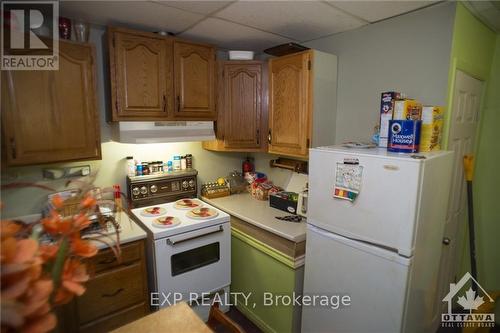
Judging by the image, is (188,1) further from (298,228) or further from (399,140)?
(298,228)

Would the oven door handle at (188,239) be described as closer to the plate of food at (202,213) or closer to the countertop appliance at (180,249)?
the countertop appliance at (180,249)

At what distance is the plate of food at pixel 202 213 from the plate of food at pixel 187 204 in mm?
92

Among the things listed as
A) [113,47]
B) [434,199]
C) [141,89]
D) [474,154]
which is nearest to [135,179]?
[141,89]

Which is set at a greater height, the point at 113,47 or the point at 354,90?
the point at 113,47

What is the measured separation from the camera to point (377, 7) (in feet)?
5.33

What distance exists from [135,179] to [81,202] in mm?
1652

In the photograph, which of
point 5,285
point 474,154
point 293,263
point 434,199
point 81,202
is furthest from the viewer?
point 474,154

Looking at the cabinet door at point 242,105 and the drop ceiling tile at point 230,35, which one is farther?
the cabinet door at point 242,105

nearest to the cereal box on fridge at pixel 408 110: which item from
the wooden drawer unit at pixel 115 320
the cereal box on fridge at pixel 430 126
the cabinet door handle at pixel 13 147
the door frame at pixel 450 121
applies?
the cereal box on fridge at pixel 430 126

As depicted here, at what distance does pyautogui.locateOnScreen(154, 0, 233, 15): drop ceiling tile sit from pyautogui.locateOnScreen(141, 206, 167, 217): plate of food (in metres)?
1.44

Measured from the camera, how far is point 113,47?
1821mm

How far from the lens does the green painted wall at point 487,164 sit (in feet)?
6.09

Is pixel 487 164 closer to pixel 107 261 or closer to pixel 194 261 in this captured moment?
pixel 194 261

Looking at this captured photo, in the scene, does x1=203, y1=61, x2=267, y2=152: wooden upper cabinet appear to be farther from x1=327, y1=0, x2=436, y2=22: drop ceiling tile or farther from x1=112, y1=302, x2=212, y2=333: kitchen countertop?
x1=112, y1=302, x2=212, y2=333: kitchen countertop
